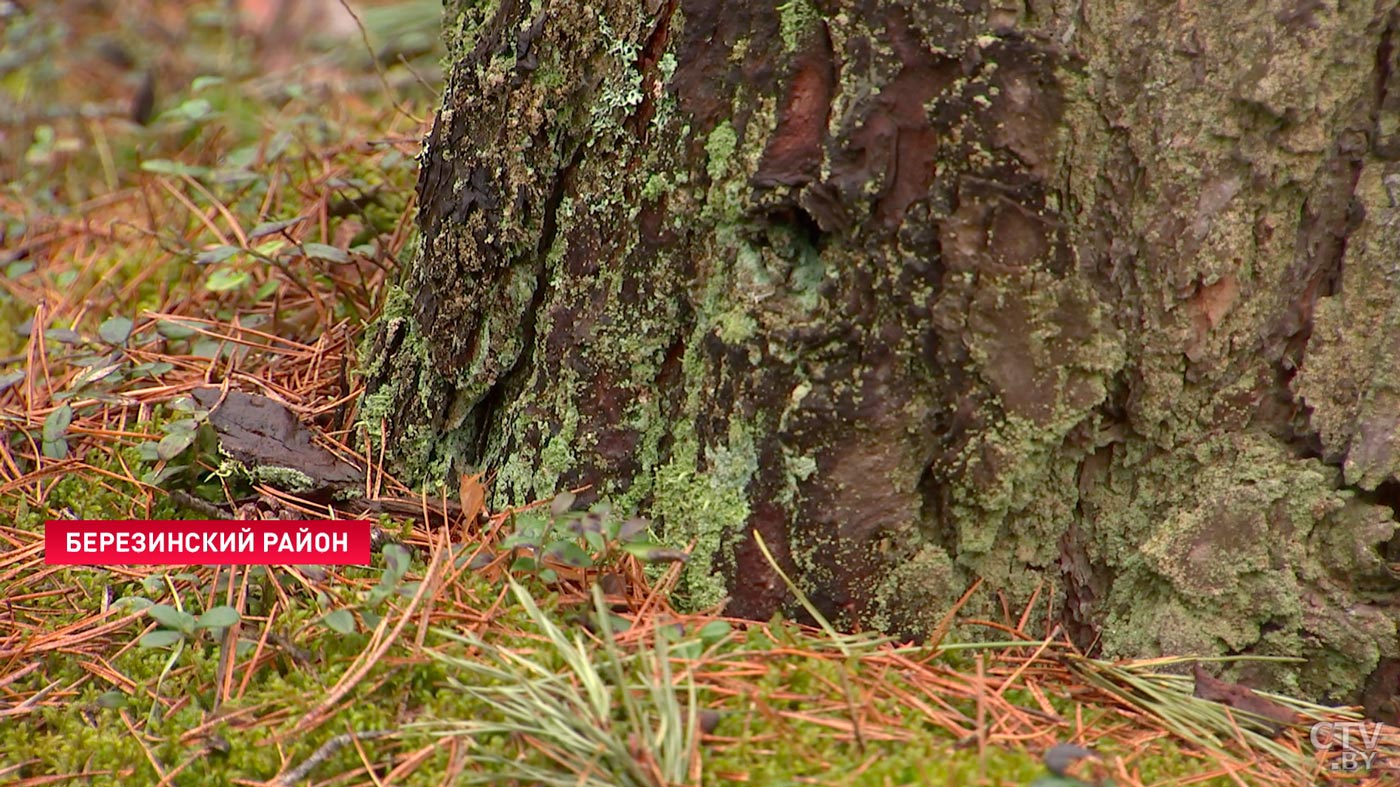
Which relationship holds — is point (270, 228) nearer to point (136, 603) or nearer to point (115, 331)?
point (115, 331)

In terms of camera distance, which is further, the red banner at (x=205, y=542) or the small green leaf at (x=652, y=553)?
the red banner at (x=205, y=542)

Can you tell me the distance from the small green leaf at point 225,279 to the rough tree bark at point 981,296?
84cm

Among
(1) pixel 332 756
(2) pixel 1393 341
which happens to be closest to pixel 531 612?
(1) pixel 332 756

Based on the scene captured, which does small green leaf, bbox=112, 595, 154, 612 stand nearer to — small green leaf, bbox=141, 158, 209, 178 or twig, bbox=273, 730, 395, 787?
twig, bbox=273, 730, 395, 787

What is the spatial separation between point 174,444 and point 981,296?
1343 millimetres

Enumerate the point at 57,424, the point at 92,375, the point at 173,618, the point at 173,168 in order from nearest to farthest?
the point at 173,618 < the point at 57,424 < the point at 92,375 < the point at 173,168

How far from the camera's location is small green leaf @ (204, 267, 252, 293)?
2430mm

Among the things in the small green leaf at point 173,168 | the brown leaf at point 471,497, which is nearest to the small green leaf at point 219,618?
the brown leaf at point 471,497

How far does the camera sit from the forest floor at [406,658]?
1454 millimetres

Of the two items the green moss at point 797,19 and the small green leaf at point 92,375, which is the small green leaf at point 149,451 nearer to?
the small green leaf at point 92,375

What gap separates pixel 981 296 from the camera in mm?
1602

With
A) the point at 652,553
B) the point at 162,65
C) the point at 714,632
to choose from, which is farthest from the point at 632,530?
the point at 162,65

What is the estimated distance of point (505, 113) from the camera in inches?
72.1

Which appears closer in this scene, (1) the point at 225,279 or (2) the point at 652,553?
(2) the point at 652,553
